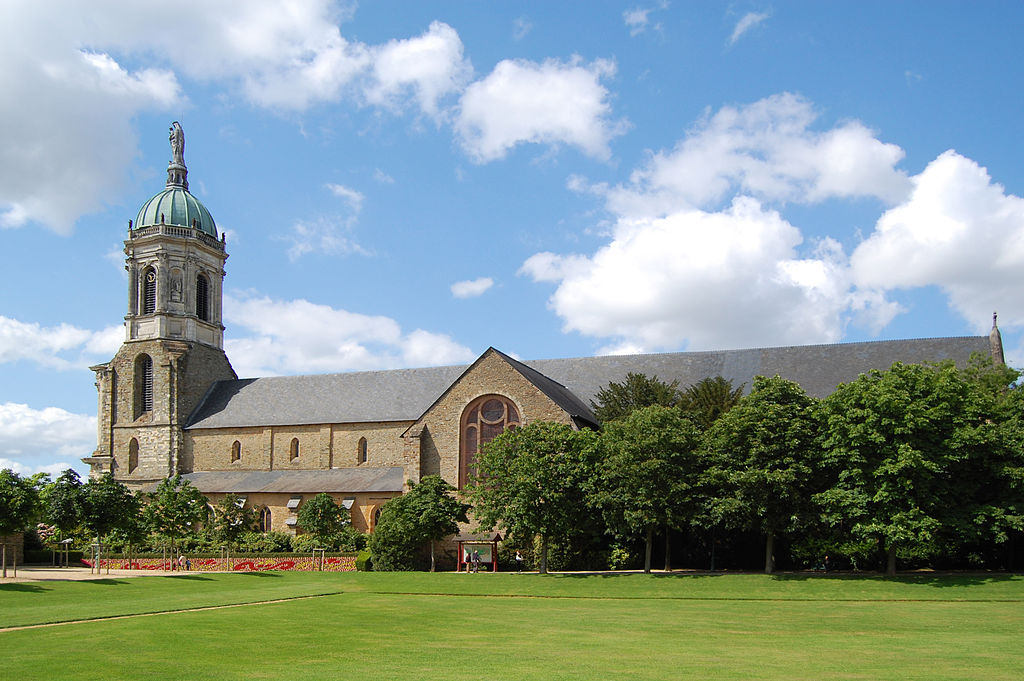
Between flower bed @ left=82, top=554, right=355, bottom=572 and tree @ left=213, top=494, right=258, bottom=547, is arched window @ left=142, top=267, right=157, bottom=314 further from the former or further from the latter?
flower bed @ left=82, top=554, right=355, bottom=572

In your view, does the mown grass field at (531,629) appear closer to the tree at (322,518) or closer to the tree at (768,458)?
the tree at (768,458)

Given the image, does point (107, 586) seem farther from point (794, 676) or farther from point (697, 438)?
point (794, 676)

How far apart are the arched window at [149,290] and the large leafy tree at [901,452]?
2073 inches

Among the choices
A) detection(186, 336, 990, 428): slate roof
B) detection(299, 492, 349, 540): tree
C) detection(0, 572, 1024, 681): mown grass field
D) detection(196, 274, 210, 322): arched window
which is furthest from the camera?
detection(196, 274, 210, 322): arched window

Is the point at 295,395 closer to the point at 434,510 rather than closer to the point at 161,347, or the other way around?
the point at 161,347

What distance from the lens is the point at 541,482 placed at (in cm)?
4031

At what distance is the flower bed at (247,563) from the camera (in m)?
46.6

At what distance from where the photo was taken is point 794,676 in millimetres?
14273

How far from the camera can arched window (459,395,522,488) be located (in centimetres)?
5006

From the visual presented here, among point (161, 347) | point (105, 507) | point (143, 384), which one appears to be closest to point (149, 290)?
point (161, 347)

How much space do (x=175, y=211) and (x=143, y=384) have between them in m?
14.2

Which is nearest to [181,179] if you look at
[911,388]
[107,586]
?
[107,586]

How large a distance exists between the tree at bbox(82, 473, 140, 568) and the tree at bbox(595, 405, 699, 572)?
2340 centimetres

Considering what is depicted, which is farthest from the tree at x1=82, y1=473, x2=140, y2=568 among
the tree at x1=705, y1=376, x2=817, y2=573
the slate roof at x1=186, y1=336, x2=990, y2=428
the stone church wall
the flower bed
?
the tree at x1=705, y1=376, x2=817, y2=573
